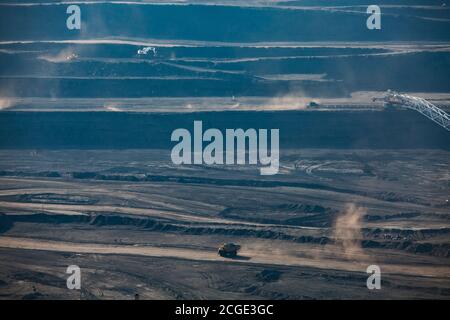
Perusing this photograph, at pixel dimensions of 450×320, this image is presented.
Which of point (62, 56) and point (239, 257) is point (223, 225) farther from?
point (62, 56)

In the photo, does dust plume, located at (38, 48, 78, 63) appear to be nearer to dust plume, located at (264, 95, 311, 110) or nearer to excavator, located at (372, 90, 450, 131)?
dust plume, located at (264, 95, 311, 110)

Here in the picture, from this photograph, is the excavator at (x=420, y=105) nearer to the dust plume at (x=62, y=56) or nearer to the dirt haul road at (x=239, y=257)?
the dirt haul road at (x=239, y=257)

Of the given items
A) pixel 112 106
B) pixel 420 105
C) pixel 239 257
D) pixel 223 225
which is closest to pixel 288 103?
pixel 420 105

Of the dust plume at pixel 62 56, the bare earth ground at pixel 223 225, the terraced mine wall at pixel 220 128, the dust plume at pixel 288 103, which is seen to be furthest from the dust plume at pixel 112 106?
the dust plume at pixel 288 103

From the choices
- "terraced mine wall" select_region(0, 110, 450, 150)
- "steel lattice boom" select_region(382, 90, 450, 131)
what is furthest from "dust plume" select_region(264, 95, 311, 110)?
"steel lattice boom" select_region(382, 90, 450, 131)

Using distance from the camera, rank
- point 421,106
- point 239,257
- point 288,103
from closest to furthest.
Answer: point 239,257
point 421,106
point 288,103

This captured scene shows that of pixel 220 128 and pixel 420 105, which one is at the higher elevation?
pixel 420 105

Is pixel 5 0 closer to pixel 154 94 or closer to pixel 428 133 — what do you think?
pixel 154 94
